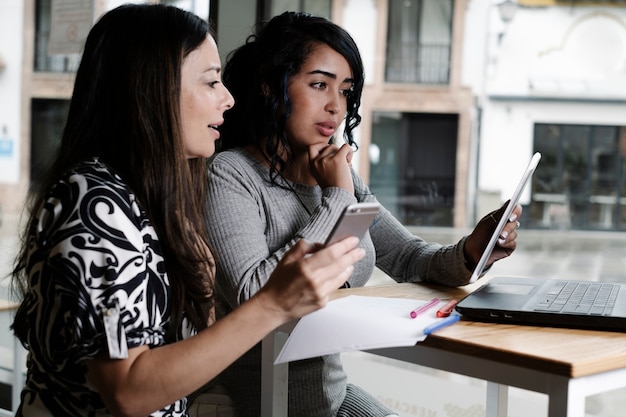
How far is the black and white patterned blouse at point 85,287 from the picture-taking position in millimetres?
840

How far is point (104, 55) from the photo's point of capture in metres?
0.99

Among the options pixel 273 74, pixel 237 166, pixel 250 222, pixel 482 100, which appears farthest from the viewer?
pixel 482 100

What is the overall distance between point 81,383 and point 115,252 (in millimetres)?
171

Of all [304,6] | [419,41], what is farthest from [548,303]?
[304,6]

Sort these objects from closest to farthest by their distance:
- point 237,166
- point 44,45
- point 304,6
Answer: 1. point 237,166
2. point 304,6
3. point 44,45

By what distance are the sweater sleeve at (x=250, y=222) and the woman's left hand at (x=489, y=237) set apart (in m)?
0.26

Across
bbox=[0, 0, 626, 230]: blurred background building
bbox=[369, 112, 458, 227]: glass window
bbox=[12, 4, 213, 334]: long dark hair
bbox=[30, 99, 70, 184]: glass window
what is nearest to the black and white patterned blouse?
bbox=[12, 4, 213, 334]: long dark hair

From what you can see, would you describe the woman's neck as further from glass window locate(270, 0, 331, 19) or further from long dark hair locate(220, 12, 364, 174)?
glass window locate(270, 0, 331, 19)

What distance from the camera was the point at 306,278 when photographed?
865 mm

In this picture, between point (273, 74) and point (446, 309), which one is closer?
point (446, 309)

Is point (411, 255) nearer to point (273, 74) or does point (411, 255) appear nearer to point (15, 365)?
point (273, 74)

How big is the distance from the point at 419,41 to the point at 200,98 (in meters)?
1.63

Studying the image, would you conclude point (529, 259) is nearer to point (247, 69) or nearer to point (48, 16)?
point (247, 69)

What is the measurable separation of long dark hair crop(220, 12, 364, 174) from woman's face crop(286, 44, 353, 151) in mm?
14
